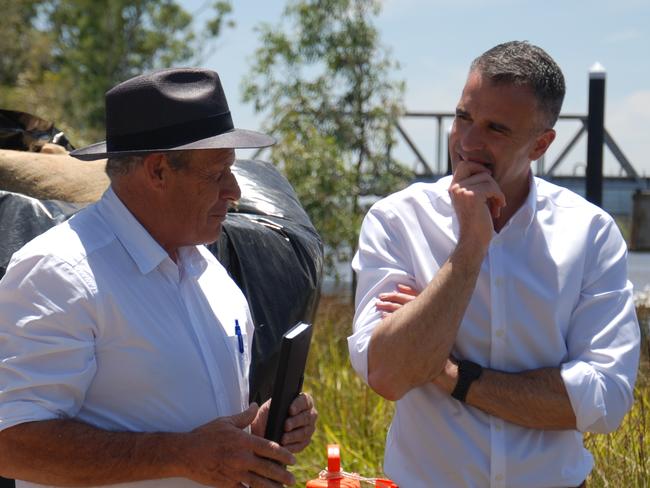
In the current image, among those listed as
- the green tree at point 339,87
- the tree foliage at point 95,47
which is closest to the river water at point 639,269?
the green tree at point 339,87

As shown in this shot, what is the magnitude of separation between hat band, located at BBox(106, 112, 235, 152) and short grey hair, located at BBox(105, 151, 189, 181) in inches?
0.8

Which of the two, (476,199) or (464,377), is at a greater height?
(476,199)

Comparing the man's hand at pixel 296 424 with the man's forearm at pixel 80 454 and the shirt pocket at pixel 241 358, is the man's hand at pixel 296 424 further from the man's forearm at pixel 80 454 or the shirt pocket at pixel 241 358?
the man's forearm at pixel 80 454

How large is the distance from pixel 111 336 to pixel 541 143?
4.34ft

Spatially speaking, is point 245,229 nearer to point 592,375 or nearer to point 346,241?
point 592,375

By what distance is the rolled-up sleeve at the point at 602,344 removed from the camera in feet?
9.39

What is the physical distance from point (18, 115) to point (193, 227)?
8.04 feet

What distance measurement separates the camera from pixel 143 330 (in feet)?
8.48

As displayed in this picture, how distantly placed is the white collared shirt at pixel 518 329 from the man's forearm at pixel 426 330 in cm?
4

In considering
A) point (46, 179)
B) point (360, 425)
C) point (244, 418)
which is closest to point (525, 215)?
point (244, 418)

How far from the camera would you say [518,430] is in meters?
2.90

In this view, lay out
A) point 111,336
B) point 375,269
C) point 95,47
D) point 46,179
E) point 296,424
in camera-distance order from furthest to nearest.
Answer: point 95,47 → point 46,179 → point 375,269 → point 296,424 → point 111,336

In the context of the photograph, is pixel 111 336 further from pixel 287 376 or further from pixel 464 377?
pixel 464 377

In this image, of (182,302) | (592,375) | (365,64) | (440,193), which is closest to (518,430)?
(592,375)
